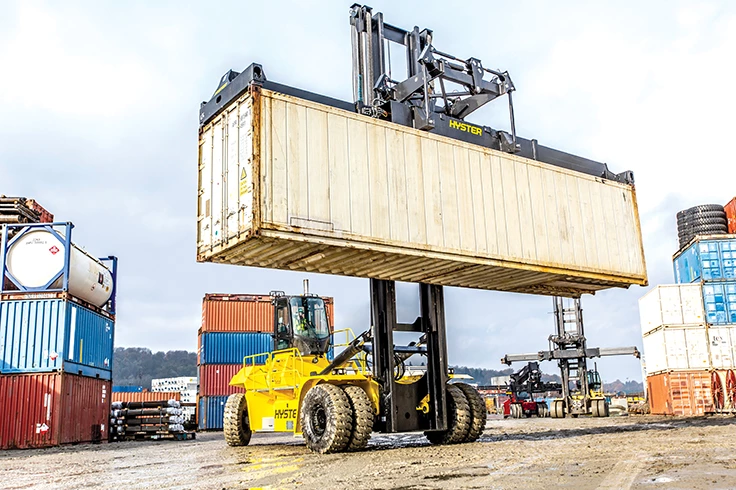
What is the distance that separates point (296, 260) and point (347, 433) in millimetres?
2800

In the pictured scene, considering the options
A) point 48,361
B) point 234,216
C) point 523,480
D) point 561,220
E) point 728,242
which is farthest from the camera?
point 728,242

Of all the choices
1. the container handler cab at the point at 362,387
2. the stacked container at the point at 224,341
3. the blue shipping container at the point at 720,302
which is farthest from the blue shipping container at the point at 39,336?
the blue shipping container at the point at 720,302

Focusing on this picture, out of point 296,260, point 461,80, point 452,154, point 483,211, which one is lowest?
point 296,260

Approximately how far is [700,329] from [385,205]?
1969 cm

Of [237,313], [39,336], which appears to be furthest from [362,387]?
[237,313]

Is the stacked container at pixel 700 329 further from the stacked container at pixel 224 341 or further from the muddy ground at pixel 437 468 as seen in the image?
the muddy ground at pixel 437 468

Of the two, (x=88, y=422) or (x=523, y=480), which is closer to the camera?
(x=523, y=480)

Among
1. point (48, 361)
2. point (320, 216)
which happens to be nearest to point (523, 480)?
point (320, 216)

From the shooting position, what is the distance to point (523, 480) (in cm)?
629

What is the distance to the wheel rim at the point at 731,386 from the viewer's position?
23016mm

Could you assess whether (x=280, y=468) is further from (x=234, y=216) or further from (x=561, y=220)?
(x=561, y=220)

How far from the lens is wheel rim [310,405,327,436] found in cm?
1084

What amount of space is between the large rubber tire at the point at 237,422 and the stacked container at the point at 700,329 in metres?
17.5

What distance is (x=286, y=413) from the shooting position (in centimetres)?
1268
